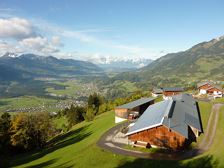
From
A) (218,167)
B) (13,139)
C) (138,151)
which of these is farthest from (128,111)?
(218,167)

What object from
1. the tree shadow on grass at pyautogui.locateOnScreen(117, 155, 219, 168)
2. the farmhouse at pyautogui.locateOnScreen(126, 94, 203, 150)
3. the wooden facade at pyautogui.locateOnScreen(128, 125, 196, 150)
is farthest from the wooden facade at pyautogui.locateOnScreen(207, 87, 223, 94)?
the tree shadow on grass at pyautogui.locateOnScreen(117, 155, 219, 168)

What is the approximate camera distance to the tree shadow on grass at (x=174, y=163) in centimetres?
3353

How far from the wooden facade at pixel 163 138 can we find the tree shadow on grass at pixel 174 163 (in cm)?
651

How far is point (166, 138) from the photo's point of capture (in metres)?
44.3

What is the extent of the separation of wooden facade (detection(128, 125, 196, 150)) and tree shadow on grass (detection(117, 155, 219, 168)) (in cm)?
651

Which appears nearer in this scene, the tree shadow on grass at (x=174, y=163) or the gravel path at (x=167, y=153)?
the tree shadow on grass at (x=174, y=163)

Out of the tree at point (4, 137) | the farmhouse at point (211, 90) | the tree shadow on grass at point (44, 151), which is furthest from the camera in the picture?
the farmhouse at point (211, 90)

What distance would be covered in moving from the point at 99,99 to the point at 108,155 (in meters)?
103

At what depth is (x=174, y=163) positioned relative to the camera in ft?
119

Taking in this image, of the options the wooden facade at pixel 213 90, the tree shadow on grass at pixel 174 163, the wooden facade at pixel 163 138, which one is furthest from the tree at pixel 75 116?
the tree shadow on grass at pixel 174 163

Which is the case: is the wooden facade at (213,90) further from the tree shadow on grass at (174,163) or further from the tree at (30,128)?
the tree shadow on grass at (174,163)

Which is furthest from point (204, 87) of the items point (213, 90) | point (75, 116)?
point (75, 116)

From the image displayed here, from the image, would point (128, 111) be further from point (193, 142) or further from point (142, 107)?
point (193, 142)

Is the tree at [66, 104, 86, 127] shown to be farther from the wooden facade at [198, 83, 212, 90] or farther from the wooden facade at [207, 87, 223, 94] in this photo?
the wooden facade at [207, 87, 223, 94]
